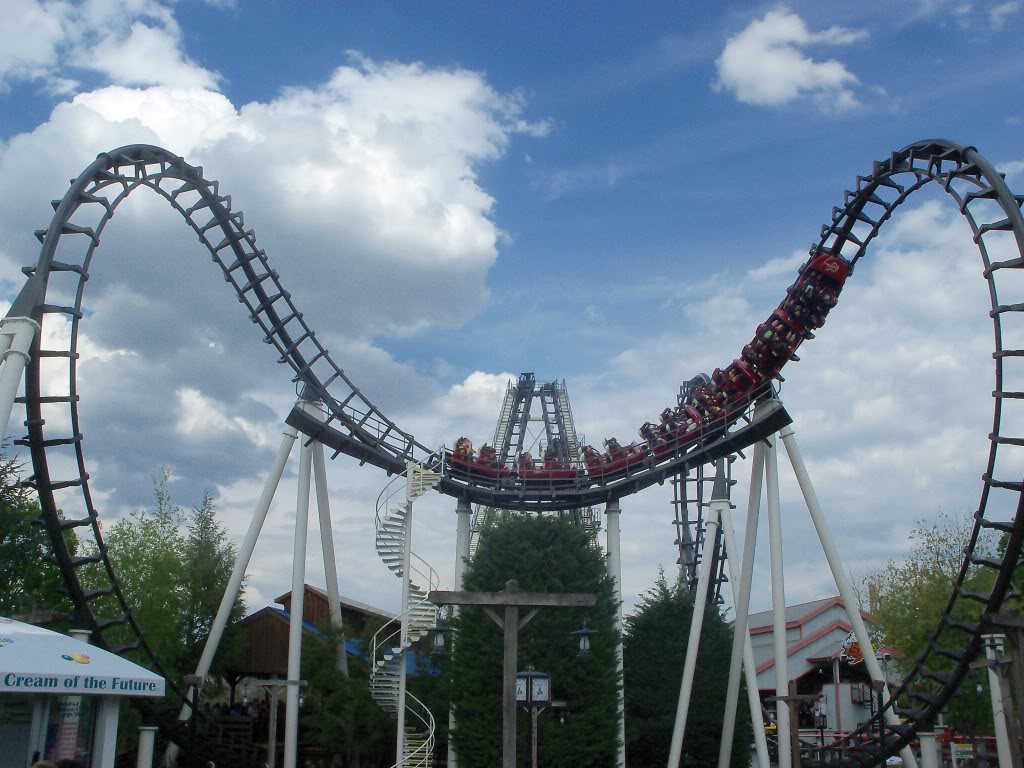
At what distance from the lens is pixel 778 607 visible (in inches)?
963

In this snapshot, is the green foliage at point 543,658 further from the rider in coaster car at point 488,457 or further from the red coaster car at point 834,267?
the red coaster car at point 834,267

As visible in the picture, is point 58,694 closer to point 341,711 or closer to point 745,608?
point 341,711

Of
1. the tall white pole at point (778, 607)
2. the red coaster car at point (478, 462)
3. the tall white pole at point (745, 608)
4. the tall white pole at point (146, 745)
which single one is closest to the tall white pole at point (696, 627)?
the tall white pole at point (745, 608)

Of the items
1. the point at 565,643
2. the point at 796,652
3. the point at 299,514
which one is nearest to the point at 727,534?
the point at 565,643

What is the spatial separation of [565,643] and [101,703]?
1372cm

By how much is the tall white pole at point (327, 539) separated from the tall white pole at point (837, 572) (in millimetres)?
12195

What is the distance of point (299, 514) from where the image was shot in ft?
87.4

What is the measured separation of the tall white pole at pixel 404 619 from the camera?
24.4 m

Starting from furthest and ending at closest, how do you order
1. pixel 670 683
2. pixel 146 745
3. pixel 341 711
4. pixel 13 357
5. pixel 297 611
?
pixel 670 683 < pixel 341 711 < pixel 297 611 < pixel 146 745 < pixel 13 357

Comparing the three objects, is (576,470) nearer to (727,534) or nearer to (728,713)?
(727,534)

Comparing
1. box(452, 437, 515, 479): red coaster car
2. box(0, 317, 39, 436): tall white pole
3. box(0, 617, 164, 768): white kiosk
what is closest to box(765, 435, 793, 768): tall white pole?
box(452, 437, 515, 479): red coaster car

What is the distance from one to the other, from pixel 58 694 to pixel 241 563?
13.1 metres

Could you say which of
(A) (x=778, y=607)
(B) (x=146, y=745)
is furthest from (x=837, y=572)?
(B) (x=146, y=745)

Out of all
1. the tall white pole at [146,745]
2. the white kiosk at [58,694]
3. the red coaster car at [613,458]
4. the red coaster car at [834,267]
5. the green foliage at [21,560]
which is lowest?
the tall white pole at [146,745]
